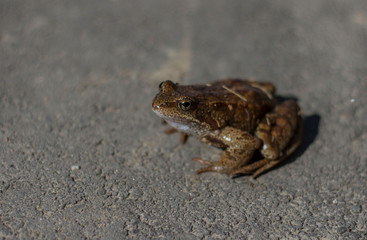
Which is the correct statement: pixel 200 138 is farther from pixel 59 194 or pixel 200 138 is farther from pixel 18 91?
pixel 18 91

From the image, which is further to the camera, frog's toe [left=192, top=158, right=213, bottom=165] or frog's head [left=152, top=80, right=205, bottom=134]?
frog's toe [left=192, top=158, right=213, bottom=165]

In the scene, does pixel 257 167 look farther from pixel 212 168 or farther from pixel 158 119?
pixel 158 119

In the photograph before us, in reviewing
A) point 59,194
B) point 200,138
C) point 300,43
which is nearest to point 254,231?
point 200,138

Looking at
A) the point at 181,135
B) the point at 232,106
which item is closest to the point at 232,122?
the point at 232,106

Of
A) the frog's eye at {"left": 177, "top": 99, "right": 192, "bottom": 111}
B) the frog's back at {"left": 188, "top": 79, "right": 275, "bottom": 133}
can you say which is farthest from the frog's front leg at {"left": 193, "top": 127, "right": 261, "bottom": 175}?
the frog's eye at {"left": 177, "top": 99, "right": 192, "bottom": 111}

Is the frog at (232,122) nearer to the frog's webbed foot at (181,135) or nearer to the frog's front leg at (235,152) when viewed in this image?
the frog's front leg at (235,152)

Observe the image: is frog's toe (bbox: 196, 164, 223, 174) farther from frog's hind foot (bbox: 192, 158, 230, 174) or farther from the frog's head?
the frog's head

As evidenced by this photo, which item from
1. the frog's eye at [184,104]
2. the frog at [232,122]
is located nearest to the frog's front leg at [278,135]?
the frog at [232,122]
